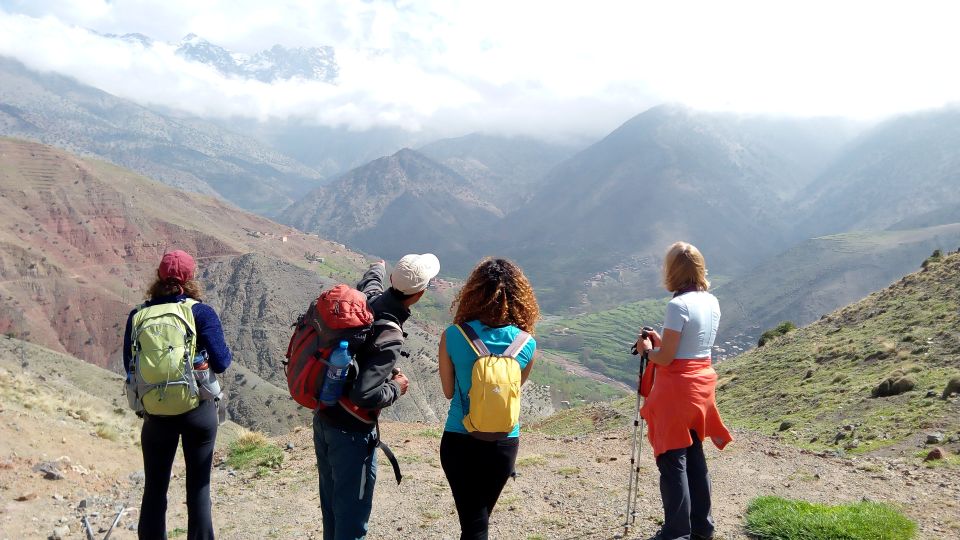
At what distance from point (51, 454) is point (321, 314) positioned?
1021 centimetres

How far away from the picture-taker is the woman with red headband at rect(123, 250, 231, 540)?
207 inches

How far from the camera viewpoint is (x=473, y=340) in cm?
451

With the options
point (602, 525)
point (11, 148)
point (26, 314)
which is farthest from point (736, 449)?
point (11, 148)

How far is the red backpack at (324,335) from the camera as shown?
4.55m

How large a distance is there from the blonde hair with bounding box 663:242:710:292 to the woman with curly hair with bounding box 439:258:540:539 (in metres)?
1.70

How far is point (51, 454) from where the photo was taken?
1152cm

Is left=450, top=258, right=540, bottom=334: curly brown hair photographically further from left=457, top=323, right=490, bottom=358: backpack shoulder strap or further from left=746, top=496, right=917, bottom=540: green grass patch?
left=746, top=496, right=917, bottom=540: green grass patch

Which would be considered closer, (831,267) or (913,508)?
(913,508)

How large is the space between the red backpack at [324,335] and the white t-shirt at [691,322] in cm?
262

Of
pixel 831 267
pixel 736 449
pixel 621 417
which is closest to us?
pixel 736 449

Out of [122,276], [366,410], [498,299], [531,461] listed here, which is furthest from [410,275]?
[122,276]

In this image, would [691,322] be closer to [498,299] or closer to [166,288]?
[498,299]

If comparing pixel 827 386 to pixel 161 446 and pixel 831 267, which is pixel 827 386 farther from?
pixel 831 267

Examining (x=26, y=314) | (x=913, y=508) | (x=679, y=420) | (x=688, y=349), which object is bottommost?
(x=26, y=314)
